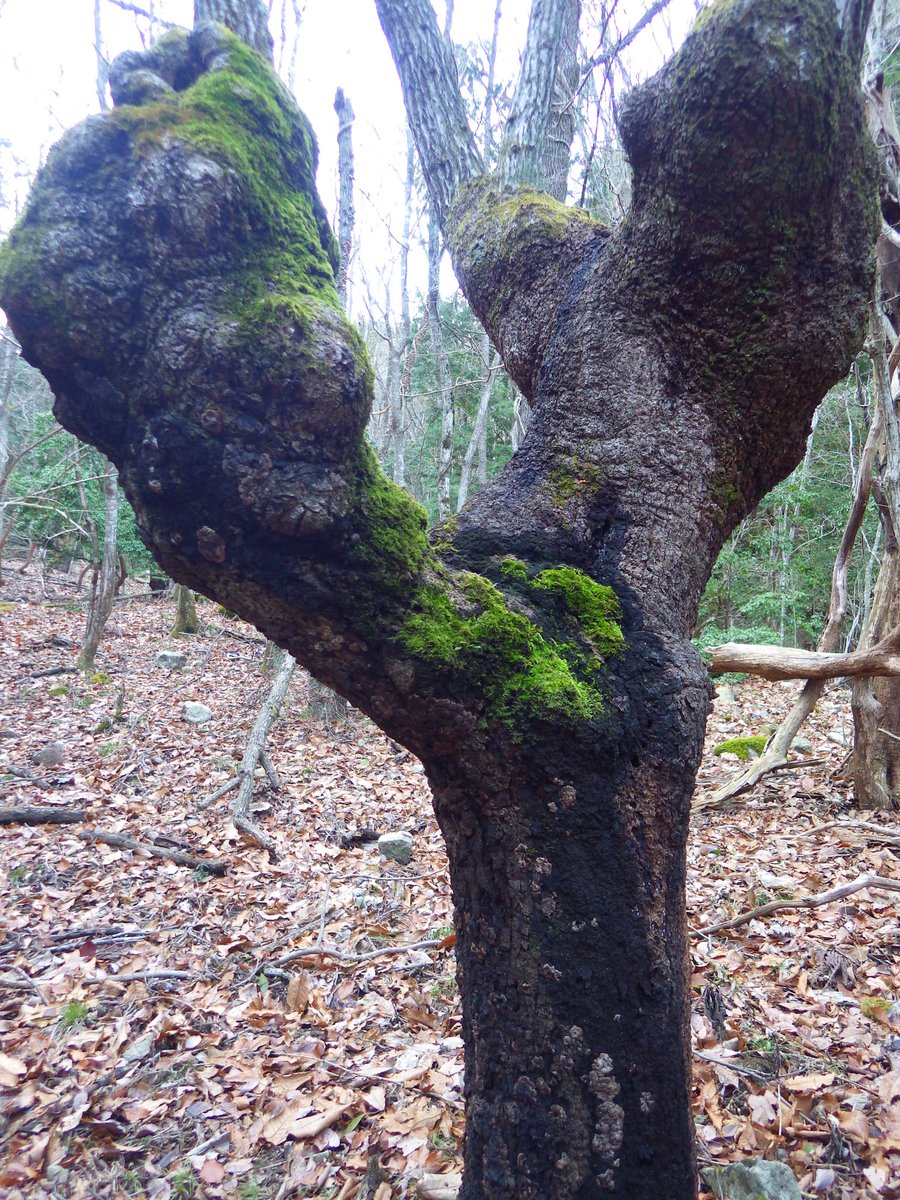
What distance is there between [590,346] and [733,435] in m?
0.53

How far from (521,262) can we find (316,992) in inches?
151

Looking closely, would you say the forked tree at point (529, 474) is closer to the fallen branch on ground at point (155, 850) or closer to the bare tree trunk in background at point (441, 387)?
the fallen branch on ground at point (155, 850)

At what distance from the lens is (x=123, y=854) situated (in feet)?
17.3

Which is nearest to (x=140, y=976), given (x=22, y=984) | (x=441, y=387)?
(x=22, y=984)

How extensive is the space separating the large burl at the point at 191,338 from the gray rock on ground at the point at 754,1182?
231cm

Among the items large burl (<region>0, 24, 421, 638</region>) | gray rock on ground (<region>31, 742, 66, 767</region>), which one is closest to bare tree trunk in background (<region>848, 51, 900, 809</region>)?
large burl (<region>0, 24, 421, 638</region>)

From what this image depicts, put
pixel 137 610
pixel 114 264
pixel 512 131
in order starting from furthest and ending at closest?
pixel 137 610 < pixel 512 131 < pixel 114 264

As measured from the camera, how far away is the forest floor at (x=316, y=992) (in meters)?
2.54

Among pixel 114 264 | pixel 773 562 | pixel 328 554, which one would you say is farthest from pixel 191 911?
pixel 773 562

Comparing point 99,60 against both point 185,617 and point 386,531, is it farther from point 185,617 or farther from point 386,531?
point 386,531

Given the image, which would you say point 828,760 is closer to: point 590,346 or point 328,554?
point 590,346

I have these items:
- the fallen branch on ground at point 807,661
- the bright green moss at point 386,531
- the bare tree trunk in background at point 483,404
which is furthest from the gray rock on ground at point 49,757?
the bare tree trunk in background at point 483,404

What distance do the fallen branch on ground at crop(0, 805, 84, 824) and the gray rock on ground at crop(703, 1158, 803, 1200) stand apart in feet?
18.0

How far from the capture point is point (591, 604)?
179cm
